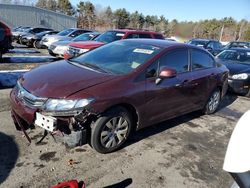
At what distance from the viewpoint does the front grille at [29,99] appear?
3381 mm

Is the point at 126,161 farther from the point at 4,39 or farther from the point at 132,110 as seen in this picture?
the point at 4,39

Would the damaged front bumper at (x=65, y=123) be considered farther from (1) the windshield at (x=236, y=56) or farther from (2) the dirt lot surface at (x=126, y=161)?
(1) the windshield at (x=236, y=56)

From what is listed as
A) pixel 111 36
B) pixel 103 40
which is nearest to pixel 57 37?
pixel 103 40

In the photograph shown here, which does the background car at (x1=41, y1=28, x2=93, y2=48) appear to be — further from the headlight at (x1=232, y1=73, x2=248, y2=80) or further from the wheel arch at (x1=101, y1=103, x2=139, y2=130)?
the wheel arch at (x1=101, y1=103, x2=139, y2=130)

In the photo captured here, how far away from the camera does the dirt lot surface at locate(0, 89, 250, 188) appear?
10.6 feet

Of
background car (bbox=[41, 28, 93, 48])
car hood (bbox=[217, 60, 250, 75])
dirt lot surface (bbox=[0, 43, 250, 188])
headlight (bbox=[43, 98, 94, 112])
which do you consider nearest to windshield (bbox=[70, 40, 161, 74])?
headlight (bbox=[43, 98, 94, 112])

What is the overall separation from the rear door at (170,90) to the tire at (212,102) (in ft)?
2.91

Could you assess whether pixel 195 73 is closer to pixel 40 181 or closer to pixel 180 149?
pixel 180 149

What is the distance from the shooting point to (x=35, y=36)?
1820 centimetres

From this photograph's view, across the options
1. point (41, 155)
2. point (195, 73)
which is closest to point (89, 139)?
point (41, 155)

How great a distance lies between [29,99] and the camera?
3.49m

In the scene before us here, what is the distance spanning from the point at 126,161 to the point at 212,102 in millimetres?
3230

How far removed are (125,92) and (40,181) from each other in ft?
5.24

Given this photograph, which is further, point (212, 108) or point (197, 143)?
point (212, 108)
